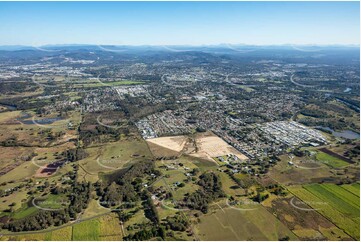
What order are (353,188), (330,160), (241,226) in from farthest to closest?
(330,160) → (353,188) → (241,226)

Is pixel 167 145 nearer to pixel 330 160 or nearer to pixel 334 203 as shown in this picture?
pixel 330 160

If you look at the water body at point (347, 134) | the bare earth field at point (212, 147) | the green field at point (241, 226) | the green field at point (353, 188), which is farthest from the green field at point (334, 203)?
the water body at point (347, 134)

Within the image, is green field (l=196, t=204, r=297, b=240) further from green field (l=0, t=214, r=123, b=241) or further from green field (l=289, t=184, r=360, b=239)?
green field (l=0, t=214, r=123, b=241)

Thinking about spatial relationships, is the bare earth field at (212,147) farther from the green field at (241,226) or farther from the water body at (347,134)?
the water body at (347,134)

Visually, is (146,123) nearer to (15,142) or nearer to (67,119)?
(67,119)

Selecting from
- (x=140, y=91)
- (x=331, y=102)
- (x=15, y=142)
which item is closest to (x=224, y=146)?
(x=15, y=142)

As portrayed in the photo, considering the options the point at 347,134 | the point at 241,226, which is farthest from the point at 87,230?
the point at 347,134
